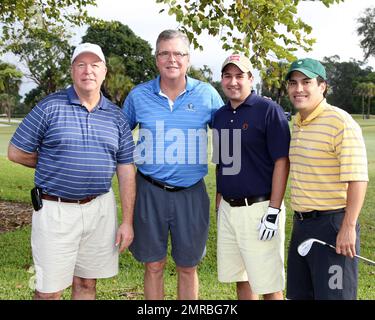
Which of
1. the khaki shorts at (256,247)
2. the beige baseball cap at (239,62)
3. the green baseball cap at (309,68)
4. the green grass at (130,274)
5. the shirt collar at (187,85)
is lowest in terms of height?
the green grass at (130,274)

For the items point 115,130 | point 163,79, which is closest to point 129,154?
point 115,130

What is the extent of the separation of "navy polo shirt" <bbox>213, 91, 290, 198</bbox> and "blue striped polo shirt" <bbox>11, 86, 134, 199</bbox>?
95 centimetres

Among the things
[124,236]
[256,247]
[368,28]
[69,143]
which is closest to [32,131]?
[69,143]

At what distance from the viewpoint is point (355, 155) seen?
12.1 feet

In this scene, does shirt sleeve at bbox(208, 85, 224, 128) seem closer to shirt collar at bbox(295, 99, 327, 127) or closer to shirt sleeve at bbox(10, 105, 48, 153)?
shirt collar at bbox(295, 99, 327, 127)

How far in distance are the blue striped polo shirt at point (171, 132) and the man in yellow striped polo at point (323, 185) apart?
931 mm

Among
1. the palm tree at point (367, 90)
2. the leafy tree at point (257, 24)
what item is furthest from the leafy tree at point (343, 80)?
the leafy tree at point (257, 24)

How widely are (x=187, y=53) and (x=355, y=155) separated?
1743mm

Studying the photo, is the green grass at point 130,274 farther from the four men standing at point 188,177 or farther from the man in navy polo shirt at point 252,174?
the man in navy polo shirt at point 252,174

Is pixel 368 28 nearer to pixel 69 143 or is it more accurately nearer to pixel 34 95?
pixel 34 95

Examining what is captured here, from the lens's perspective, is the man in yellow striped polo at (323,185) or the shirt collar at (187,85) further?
the shirt collar at (187,85)

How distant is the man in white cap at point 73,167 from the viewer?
13.3 ft

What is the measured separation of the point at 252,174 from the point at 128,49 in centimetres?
5861
